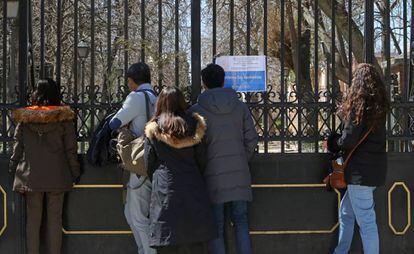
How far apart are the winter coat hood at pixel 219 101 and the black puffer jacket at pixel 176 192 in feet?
1.47

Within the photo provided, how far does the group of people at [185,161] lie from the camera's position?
459 cm

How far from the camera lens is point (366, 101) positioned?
16.4 ft

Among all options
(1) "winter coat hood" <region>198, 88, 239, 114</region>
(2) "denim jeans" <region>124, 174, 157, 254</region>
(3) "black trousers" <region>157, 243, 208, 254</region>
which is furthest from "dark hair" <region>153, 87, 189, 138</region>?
(3) "black trousers" <region>157, 243, 208, 254</region>

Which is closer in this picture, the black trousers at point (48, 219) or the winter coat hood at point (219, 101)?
the winter coat hood at point (219, 101)

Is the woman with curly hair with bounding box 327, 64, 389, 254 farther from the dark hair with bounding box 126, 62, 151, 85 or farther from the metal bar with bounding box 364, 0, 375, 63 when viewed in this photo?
the dark hair with bounding box 126, 62, 151, 85

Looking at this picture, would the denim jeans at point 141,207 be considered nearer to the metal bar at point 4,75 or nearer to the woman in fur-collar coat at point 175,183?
the woman in fur-collar coat at point 175,183

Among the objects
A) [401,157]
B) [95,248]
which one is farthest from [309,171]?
[95,248]

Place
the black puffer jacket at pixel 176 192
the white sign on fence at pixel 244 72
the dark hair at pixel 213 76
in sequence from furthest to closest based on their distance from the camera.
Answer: the white sign on fence at pixel 244 72, the dark hair at pixel 213 76, the black puffer jacket at pixel 176 192

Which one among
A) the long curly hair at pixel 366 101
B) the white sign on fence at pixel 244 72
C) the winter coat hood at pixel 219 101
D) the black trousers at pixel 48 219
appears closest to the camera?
the long curly hair at pixel 366 101

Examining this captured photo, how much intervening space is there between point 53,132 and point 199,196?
1.63 metres

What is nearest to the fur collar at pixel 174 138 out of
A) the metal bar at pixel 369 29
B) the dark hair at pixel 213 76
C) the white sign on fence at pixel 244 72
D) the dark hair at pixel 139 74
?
the dark hair at pixel 213 76

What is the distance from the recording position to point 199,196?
4637 mm

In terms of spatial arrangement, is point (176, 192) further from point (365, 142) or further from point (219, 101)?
point (365, 142)

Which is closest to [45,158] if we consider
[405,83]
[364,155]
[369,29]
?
[364,155]
